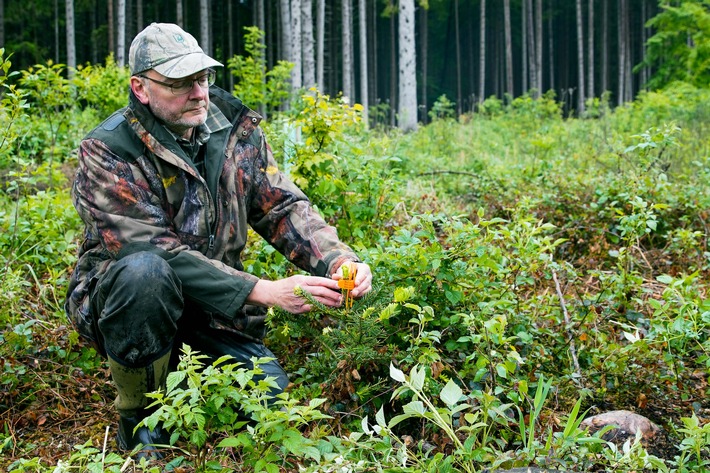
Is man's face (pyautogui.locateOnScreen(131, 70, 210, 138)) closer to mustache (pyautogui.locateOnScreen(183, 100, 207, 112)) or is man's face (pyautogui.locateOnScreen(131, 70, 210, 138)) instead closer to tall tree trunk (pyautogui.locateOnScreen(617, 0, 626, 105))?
mustache (pyautogui.locateOnScreen(183, 100, 207, 112))

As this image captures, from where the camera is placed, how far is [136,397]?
3.22 metres

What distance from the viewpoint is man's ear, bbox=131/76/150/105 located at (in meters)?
3.35

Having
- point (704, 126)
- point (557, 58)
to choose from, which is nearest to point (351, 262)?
point (704, 126)

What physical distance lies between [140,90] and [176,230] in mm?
648

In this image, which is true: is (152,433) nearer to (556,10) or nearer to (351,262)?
(351,262)

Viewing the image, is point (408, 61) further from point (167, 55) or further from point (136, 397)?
point (136, 397)

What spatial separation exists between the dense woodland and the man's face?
11132 millimetres

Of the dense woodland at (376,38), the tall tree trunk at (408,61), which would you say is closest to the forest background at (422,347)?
the dense woodland at (376,38)

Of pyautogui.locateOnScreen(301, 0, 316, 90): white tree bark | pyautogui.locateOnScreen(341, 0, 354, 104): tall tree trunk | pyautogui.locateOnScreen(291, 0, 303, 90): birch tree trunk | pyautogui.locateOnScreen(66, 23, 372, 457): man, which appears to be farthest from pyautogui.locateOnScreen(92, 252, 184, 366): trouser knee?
pyautogui.locateOnScreen(341, 0, 354, 104): tall tree trunk

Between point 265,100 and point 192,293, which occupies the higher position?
point 265,100

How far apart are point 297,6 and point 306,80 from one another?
158cm

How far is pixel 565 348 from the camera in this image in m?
3.67

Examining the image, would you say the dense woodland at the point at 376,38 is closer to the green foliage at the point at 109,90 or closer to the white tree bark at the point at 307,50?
the white tree bark at the point at 307,50

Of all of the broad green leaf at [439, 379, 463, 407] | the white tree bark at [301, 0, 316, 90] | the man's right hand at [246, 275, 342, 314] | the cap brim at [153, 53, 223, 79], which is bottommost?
the broad green leaf at [439, 379, 463, 407]
